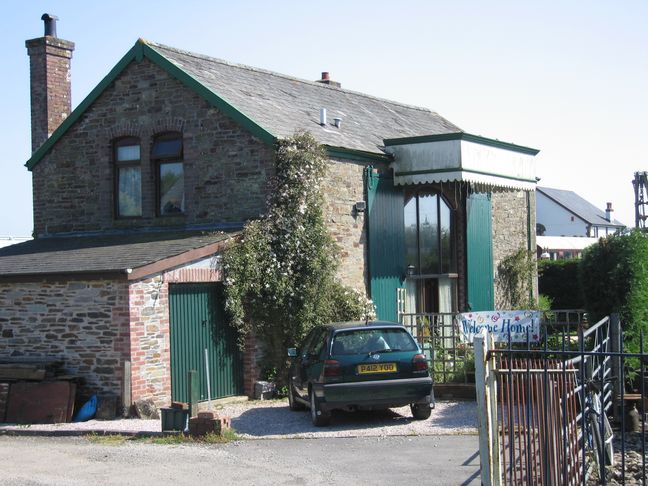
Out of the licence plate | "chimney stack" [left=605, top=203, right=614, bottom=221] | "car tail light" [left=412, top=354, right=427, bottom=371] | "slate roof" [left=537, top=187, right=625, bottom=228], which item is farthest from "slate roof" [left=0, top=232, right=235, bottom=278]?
"chimney stack" [left=605, top=203, right=614, bottom=221]

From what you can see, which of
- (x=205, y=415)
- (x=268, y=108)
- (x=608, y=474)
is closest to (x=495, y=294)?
(x=268, y=108)

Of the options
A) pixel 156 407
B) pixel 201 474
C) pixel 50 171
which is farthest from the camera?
pixel 50 171

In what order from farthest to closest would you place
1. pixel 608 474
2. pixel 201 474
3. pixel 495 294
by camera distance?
1. pixel 495 294
2. pixel 201 474
3. pixel 608 474

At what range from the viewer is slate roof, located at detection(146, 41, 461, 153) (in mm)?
19172

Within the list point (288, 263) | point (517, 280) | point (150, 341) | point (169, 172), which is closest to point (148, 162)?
point (169, 172)

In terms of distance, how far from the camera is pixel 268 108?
64.6 feet

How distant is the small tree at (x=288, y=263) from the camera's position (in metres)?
17.0

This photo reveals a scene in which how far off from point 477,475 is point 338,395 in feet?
10.6

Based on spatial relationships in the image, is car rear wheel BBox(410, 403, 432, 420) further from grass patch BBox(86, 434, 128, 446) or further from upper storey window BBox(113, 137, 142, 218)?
upper storey window BBox(113, 137, 142, 218)

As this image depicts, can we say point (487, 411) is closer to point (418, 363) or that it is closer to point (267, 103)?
point (418, 363)

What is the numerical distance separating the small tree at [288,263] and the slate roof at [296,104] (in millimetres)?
889

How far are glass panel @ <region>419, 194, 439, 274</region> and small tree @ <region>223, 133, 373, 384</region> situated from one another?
4023 millimetres

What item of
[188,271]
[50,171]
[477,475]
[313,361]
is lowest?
[477,475]

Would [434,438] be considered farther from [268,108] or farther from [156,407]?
[268,108]
